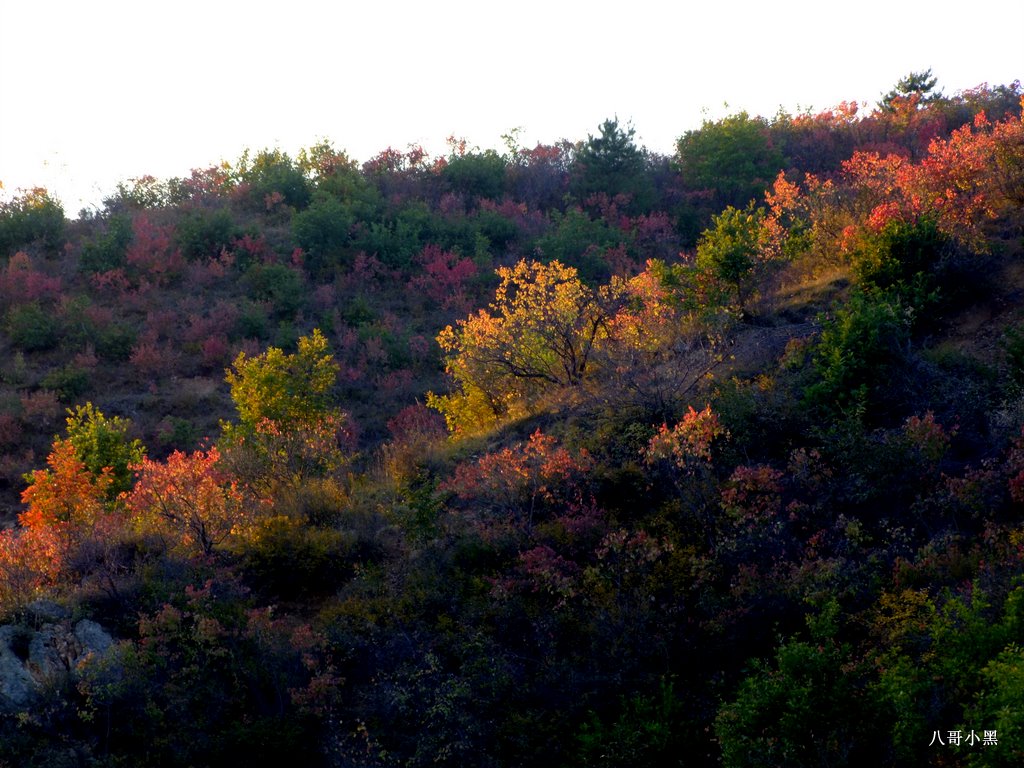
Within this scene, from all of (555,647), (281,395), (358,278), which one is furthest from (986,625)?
(358,278)

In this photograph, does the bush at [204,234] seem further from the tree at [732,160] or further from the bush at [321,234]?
the tree at [732,160]

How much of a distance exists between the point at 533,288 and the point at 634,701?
7.88 metres

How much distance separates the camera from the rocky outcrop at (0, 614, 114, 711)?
8.04 metres

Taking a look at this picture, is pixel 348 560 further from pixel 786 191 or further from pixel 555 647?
pixel 786 191

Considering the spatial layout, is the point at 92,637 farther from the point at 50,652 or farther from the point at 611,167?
the point at 611,167

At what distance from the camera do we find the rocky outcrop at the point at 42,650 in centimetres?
804

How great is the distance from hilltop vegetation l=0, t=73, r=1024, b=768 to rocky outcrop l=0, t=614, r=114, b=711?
3cm

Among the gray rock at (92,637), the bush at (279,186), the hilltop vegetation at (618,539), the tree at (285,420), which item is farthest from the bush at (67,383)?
the gray rock at (92,637)

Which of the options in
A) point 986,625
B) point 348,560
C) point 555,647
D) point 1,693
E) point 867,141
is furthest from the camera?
point 867,141

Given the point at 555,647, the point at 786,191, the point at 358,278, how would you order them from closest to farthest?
the point at 555,647 → the point at 786,191 → the point at 358,278

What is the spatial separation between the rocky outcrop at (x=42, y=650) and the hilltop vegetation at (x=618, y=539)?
3 cm

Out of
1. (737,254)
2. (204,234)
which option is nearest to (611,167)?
(204,234)

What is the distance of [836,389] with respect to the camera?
11.1 metres

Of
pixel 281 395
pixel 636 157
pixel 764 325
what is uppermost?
pixel 636 157
